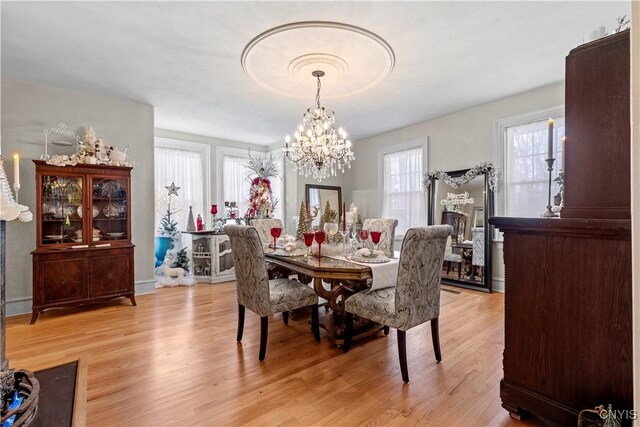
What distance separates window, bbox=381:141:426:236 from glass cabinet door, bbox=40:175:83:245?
4698 mm

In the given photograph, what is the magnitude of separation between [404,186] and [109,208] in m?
4.55

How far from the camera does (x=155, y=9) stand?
2.18m

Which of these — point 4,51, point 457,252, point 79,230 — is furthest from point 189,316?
point 457,252

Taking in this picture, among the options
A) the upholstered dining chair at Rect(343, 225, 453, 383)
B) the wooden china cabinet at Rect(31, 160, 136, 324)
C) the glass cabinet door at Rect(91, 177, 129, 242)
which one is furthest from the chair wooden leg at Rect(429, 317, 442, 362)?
the glass cabinet door at Rect(91, 177, 129, 242)

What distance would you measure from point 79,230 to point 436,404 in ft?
13.2

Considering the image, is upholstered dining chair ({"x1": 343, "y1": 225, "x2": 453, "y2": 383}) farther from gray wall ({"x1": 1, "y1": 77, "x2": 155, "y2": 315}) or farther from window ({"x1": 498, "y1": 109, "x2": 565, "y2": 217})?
gray wall ({"x1": 1, "y1": 77, "x2": 155, "y2": 315})

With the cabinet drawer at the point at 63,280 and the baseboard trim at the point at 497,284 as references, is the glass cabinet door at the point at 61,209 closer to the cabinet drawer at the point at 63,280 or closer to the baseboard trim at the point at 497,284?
the cabinet drawer at the point at 63,280

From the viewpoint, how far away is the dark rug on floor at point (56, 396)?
4.08 ft

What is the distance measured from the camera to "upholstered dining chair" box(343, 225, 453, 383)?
1.94 meters

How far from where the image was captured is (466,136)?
14.7 feet

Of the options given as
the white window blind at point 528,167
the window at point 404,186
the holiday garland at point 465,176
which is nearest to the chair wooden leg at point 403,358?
the white window blind at point 528,167

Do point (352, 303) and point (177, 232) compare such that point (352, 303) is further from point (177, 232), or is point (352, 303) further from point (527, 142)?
point (177, 232)

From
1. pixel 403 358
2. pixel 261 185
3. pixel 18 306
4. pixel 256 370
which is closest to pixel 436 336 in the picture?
pixel 403 358

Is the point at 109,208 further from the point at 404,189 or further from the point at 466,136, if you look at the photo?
the point at 466,136
